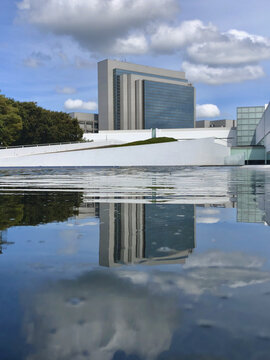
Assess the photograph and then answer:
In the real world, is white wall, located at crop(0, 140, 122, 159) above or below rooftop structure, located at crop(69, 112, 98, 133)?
below

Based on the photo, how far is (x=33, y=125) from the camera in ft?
183

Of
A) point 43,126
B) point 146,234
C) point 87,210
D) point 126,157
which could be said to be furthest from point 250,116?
point 146,234

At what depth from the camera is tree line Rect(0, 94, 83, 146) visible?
166ft

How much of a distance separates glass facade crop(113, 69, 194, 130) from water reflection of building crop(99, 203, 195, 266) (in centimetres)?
14239

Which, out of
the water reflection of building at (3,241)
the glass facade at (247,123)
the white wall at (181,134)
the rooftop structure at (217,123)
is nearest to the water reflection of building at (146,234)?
the water reflection of building at (3,241)

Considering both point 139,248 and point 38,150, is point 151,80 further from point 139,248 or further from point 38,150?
point 139,248

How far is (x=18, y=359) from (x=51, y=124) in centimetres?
5725

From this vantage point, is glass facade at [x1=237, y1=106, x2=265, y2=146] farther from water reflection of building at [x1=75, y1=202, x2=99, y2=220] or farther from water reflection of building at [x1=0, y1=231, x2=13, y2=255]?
water reflection of building at [x1=0, y1=231, x2=13, y2=255]

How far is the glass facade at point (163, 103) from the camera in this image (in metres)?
146

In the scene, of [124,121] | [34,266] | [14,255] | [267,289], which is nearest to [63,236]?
[14,255]

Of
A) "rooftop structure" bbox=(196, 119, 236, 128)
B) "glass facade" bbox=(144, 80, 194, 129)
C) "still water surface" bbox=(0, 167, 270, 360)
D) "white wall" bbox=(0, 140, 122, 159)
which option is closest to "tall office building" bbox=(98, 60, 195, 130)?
"glass facade" bbox=(144, 80, 194, 129)

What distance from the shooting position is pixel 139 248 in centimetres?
324

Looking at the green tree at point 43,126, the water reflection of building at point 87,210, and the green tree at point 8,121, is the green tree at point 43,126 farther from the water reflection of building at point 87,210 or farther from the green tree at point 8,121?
the water reflection of building at point 87,210

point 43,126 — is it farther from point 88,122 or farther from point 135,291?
point 88,122
